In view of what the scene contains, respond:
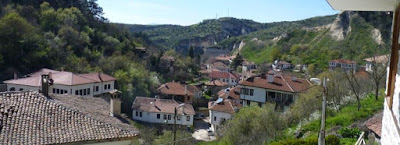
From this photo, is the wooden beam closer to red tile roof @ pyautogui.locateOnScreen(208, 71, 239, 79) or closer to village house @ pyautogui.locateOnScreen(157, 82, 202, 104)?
village house @ pyautogui.locateOnScreen(157, 82, 202, 104)

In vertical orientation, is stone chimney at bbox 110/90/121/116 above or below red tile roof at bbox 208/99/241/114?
→ above

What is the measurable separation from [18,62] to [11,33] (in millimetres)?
2786

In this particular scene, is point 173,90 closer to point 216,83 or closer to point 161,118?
point 161,118

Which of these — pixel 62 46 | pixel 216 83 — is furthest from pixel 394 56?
pixel 216 83

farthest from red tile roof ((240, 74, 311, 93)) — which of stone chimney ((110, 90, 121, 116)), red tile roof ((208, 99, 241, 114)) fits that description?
stone chimney ((110, 90, 121, 116))

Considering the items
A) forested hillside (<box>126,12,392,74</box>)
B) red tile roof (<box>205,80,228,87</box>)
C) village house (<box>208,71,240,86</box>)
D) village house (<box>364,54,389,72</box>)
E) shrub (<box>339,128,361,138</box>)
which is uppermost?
forested hillside (<box>126,12,392,74</box>)

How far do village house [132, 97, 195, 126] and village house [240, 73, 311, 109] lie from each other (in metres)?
5.56

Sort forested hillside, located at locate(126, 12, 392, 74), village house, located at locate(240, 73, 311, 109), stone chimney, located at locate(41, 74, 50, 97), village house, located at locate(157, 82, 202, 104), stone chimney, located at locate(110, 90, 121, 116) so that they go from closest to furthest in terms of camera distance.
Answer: stone chimney, located at locate(41, 74, 50, 97)
stone chimney, located at locate(110, 90, 121, 116)
village house, located at locate(240, 73, 311, 109)
village house, located at locate(157, 82, 202, 104)
forested hillside, located at locate(126, 12, 392, 74)

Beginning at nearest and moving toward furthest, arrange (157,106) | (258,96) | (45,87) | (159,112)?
(45,87) → (258,96) → (159,112) → (157,106)

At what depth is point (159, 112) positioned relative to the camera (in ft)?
109

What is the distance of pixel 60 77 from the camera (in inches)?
1197

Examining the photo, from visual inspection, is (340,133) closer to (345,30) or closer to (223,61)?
(345,30)

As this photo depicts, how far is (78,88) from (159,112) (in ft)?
24.2

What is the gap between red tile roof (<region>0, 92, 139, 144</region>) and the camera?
836 centimetres
